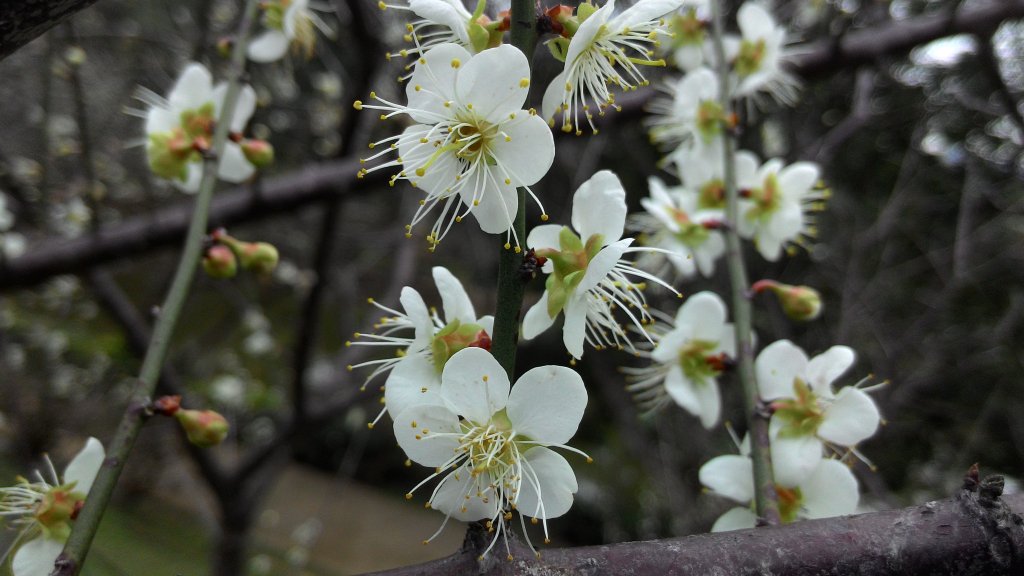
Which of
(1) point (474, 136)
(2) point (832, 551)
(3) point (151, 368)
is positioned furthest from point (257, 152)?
(2) point (832, 551)

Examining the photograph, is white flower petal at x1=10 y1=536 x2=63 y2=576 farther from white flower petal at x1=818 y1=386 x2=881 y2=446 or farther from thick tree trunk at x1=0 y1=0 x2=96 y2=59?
white flower petal at x1=818 y1=386 x2=881 y2=446

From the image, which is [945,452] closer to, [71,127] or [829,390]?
[829,390]

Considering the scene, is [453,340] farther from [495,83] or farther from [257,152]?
[257,152]

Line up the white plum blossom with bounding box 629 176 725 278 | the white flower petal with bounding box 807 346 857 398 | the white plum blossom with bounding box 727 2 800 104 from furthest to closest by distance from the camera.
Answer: the white plum blossom with bounding box 727 2 800 104 → the white plum blossom with bounding box 629 176 725 278 → the white flower petal with bounding box 807 346 857 398

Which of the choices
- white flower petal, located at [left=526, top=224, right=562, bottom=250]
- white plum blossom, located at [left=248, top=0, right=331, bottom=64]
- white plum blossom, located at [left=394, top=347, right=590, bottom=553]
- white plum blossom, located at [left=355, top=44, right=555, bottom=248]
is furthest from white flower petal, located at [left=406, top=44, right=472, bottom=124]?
white plum blossom, located at [left=248, top=0, right=331, bottom=64]

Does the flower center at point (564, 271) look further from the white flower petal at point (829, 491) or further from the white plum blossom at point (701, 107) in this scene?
the white plum blossom at point (701, 107)
